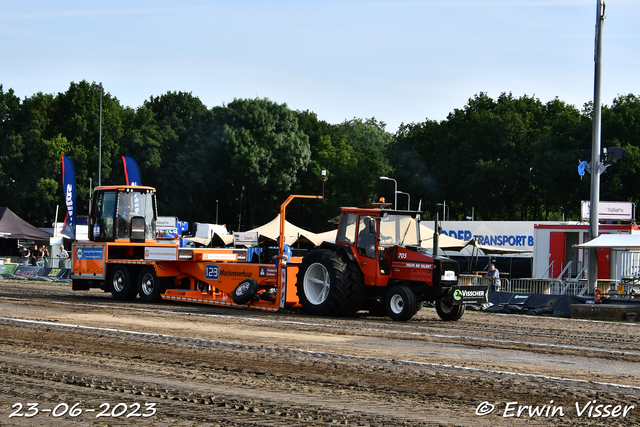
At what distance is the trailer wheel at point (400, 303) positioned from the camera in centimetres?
1548

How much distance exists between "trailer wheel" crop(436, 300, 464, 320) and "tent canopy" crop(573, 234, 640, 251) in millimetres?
7239

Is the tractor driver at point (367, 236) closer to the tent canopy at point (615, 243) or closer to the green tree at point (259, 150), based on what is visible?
the tent canopy at point (615, 243)

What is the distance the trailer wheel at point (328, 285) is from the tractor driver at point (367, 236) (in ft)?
1.33

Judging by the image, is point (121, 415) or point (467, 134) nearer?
point (121, 415)

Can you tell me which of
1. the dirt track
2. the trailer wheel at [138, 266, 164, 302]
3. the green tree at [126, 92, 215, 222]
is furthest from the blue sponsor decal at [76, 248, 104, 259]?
the green tree at [126, 92, 215, 222]

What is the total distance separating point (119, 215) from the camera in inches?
848

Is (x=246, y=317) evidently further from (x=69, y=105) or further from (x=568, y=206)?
(x=69, y=105)

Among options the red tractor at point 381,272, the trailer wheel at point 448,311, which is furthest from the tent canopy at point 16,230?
the trailer wheel at point 448,311

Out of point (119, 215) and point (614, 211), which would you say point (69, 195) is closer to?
point (119, 215)

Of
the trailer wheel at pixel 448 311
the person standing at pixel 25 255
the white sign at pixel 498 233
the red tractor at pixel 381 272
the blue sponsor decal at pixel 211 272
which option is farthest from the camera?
the person standing at pixel 25 255

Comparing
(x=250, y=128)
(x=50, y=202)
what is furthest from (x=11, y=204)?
(x=250, y=128)

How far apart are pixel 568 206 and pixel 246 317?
136ft

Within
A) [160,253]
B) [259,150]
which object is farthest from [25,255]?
[160,253]

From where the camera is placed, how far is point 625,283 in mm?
22797
